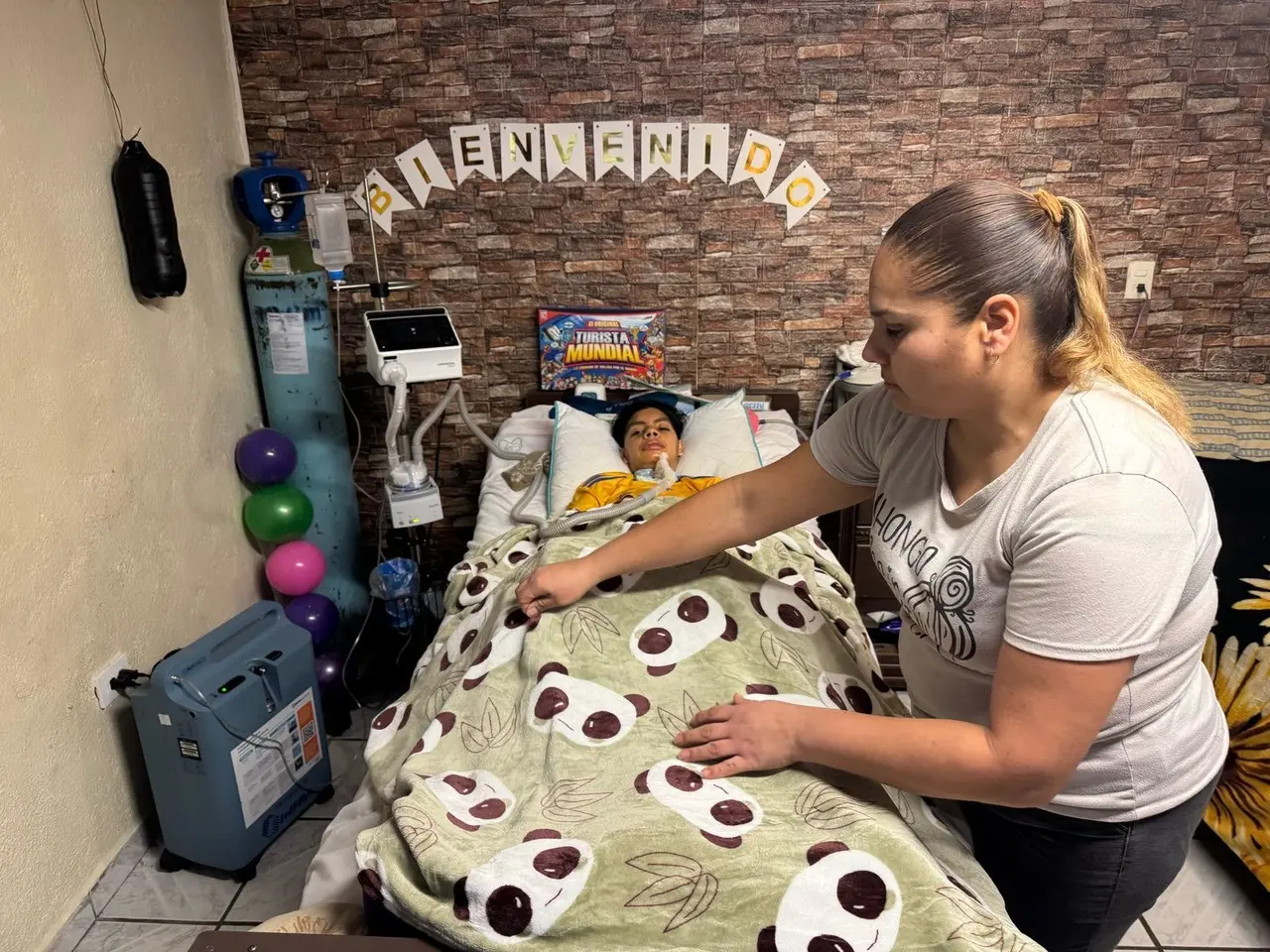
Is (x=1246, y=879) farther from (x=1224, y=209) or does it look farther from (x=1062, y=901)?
(x=1224, y=209)

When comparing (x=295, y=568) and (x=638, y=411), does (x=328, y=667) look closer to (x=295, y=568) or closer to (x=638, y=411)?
(x=295, y=568)

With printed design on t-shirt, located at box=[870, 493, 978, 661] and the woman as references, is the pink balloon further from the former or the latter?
printed design on t-shirt, located at box=[870, 493, 978, 661]

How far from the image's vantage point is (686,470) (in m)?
2.43

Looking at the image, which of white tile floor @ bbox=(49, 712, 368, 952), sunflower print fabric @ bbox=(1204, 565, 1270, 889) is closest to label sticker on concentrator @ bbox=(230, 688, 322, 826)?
white tile floor @ bbox=(49, 712, 368, 952)

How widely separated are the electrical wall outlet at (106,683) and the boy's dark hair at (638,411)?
132cm

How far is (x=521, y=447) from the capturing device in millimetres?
2707

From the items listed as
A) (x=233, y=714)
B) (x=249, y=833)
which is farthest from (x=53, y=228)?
(x=249, y=833)

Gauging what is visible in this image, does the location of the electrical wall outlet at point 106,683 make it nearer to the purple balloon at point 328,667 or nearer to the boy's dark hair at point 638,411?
the purple balloon at point 328,667

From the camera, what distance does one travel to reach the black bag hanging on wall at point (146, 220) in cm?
205

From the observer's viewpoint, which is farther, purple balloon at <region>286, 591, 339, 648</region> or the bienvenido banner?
the bienvenido banner

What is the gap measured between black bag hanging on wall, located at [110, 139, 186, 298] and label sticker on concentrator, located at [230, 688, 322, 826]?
3.26 ft

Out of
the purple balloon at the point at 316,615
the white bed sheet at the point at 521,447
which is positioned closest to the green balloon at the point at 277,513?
the purple balloon at the point at 316,615

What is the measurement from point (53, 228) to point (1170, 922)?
2631 millimetres

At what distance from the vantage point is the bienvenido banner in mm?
2662
